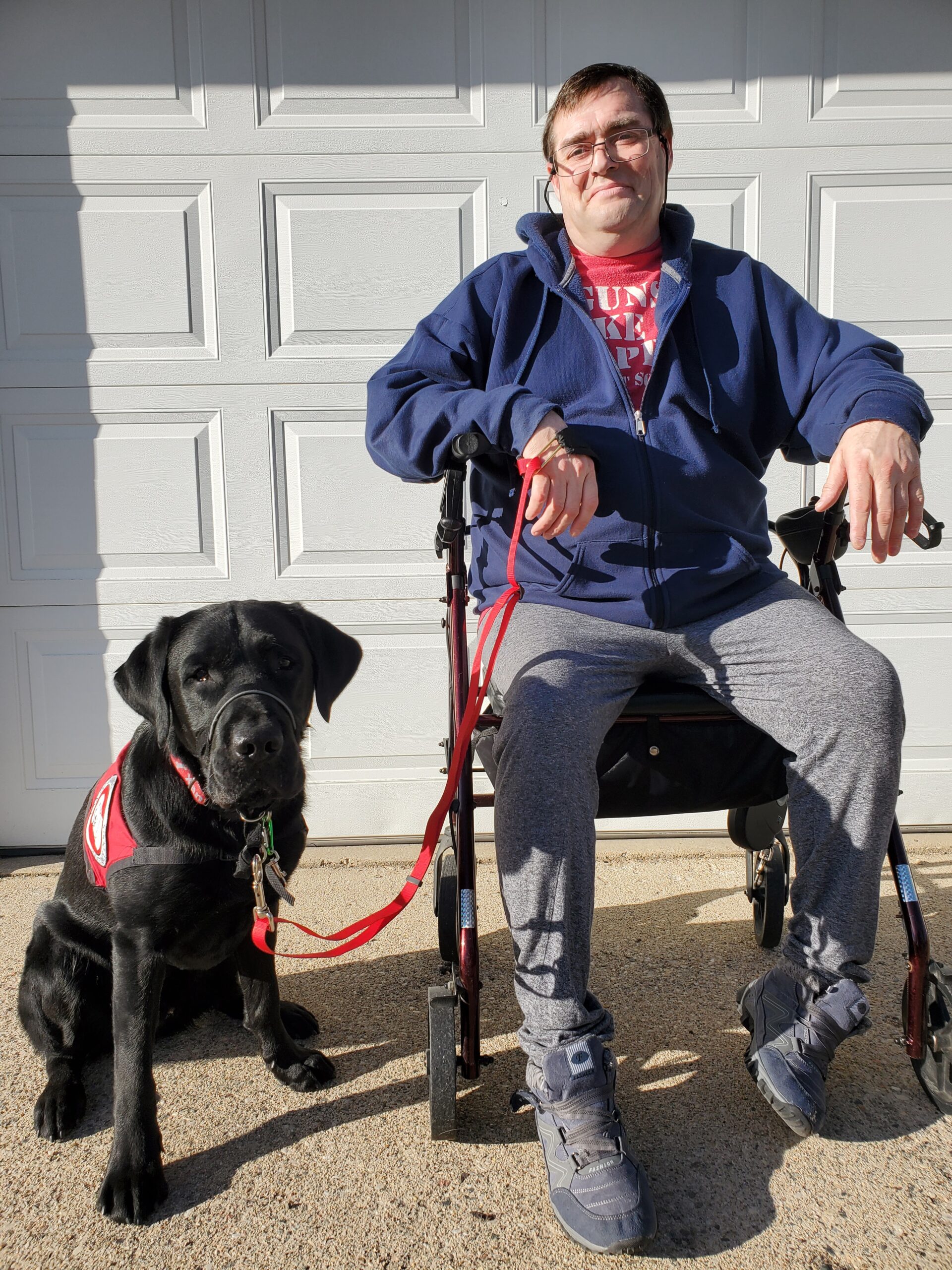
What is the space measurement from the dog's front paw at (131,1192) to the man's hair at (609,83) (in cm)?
215

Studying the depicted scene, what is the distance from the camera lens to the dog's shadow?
57.0 inches

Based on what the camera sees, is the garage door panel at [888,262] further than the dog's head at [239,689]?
Yes

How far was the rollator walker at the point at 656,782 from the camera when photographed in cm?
154

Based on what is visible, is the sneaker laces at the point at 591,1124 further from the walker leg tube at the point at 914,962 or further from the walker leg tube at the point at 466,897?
the walker leg tube at the point at 914,962

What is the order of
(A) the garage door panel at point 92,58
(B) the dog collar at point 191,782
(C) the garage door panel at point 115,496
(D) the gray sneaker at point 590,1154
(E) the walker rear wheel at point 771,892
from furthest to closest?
1. (C) the garage door panel at point 115,496
2. (A) the garage door panel at point 92,58
3. (E) the walker rear wheel at point 771,892
4. (B) the dog collar at point 191,782
5. (D) the gray sneaker at point 590,1154

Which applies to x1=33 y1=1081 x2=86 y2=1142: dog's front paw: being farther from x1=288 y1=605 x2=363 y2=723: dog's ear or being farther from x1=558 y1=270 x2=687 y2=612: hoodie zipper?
x1=558 y1=270 x2=687 y2=612: hoodie zipper

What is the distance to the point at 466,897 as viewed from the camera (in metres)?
1.55

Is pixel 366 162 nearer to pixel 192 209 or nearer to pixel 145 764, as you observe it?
pixel 192 209

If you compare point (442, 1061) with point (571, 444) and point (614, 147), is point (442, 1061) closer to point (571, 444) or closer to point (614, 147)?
point (571, 444)

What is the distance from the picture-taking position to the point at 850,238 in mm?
2938

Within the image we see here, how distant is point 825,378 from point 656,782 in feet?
2.91

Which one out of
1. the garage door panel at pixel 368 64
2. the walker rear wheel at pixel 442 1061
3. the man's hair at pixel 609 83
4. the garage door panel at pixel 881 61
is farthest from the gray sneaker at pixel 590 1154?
the garage door panel at pixel 881 61

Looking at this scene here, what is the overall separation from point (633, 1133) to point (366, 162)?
9.55ft

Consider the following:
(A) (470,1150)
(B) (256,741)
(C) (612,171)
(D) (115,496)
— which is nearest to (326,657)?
(B) (256,741)
